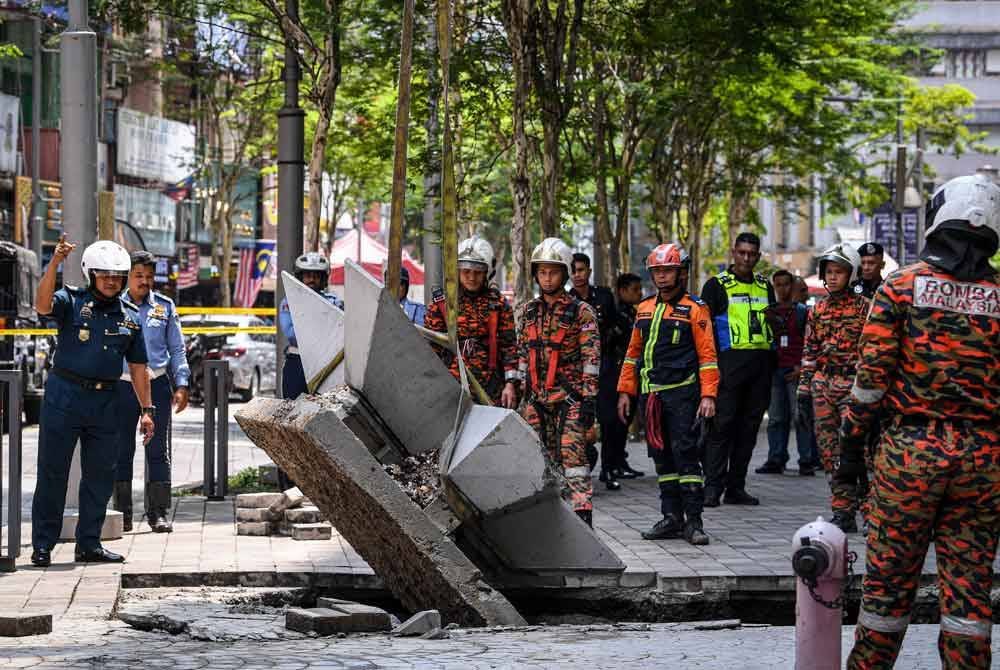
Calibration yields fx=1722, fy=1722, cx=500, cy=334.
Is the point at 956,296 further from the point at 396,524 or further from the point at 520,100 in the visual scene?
the point at 520,100

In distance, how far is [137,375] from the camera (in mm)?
10414

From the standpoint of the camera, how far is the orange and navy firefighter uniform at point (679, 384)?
10.6 meters

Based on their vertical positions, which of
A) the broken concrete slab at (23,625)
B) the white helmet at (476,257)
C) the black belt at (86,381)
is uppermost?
the white helmet at (476,257)

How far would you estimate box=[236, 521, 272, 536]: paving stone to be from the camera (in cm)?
1089

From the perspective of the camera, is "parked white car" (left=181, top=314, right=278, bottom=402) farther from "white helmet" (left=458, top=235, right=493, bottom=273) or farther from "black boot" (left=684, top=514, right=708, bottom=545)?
"black boot" (left=684, top=514, right=708, bottom=545)

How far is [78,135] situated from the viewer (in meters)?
12.0

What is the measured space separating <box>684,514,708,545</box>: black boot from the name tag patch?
15.9 feet

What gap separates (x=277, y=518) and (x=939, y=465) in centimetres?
607

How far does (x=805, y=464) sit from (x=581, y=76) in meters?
8.36

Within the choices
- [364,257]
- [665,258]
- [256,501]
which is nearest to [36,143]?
[364,257]

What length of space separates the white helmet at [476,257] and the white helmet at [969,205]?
4.95 m

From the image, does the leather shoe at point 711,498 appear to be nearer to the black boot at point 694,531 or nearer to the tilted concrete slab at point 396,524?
the black boot at point 694,531

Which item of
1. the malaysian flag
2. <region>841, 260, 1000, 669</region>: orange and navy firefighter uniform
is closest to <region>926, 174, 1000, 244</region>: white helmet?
<region>841, 260, 1000, 669</region>: orange and navy firefighter uniform

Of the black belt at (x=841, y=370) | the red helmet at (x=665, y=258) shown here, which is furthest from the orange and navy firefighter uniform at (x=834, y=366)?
the red helmet at (x=665, y=258)
